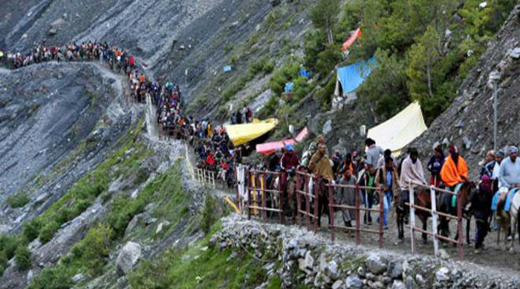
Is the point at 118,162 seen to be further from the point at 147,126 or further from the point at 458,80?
the point at 458,80

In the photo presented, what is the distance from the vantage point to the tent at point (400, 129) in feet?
94.1

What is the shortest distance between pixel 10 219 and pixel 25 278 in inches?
524

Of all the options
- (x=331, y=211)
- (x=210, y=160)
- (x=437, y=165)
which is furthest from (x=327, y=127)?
(x=437, y=165)

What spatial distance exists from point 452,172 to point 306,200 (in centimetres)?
336

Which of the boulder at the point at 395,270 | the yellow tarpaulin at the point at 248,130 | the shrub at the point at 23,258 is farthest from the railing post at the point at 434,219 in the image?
the shrub at the point at 23,258

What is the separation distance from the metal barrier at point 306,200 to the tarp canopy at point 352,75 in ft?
58.2

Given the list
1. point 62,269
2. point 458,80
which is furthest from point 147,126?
point 458,80

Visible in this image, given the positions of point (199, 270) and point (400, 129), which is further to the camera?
point (400, 129)

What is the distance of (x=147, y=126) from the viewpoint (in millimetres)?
48938

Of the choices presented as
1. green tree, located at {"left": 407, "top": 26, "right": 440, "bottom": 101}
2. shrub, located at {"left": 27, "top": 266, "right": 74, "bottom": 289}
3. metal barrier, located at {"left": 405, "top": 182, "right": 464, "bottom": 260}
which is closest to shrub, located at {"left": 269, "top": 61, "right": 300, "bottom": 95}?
green tree, located at {"left": 407, "top": 26, "right": 440, "bottom": 101}

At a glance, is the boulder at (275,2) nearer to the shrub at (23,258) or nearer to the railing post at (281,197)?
the shrub at (23,258)

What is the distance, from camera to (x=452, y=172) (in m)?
15.5

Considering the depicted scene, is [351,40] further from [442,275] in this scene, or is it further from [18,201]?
[442,275]

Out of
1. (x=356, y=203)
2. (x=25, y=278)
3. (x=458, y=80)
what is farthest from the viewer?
(x=25, y=278)
